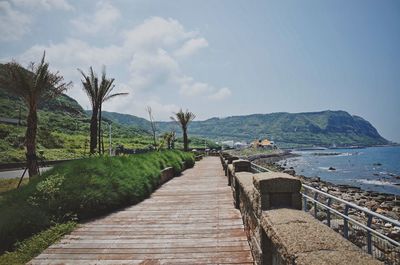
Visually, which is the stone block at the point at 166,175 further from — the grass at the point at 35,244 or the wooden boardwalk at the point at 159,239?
the grass at the point at 35,244

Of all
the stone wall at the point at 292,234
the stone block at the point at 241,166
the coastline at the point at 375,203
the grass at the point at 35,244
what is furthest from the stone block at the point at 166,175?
the stone wall at the point at 292,234

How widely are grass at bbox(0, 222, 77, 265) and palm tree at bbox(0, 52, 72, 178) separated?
A: 6.66m

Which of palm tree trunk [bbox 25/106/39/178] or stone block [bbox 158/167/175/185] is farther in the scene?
stone block [bbox 158/167/175/185]

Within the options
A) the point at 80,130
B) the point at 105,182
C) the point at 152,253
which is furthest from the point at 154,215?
the point at 80,130

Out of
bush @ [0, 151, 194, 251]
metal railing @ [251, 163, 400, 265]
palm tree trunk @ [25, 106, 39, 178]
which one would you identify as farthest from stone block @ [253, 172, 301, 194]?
palm tree trunk @ [25, 106, 39, 178]

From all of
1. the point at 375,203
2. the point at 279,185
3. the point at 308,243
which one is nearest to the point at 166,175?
the point at 279,185

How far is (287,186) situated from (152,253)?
2701mm

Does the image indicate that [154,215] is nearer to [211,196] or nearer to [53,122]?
[211,196]

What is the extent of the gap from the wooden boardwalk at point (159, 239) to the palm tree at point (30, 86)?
19.3 feet

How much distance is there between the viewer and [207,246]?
5156 millimetres

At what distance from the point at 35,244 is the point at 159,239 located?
82.4 inches

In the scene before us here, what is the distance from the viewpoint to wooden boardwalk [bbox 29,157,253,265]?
15.5 ft

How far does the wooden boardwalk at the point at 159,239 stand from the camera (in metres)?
4.71

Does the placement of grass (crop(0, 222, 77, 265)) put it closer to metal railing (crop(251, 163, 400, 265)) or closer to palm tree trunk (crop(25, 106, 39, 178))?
metal railing (crop(251, 163, 400, 265))
